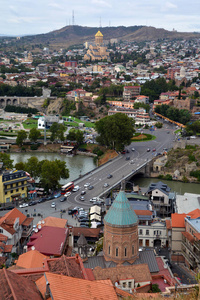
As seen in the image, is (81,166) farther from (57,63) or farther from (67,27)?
(67,27)

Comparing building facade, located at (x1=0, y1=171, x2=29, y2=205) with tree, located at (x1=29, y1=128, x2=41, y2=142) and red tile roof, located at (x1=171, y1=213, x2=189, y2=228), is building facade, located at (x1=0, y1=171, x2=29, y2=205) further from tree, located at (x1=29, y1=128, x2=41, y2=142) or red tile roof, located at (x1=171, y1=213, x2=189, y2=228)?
tree, located at (x1=29, y1=128, x2=41, y2=142)

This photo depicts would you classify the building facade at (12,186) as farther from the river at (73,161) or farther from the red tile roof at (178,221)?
the red tile roof at (178,221)

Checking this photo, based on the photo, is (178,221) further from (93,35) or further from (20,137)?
(93,35)

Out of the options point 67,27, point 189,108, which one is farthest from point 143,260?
point 67,27

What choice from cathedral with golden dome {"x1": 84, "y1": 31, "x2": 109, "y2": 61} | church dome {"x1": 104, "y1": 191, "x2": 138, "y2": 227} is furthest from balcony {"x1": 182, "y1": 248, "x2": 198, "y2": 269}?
cathedral with golden dome {"x1": 84, "y1": 31, "x2": 109, "y2": 61}

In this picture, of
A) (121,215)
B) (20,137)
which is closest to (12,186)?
(121,215)
